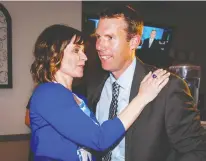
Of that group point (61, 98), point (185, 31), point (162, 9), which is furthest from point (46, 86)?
point (185, 31)

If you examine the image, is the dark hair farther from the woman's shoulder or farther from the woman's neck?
the woman's shoulder

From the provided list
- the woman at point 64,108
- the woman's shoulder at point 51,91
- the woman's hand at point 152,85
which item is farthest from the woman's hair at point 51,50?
the woman's hand at point 152,85

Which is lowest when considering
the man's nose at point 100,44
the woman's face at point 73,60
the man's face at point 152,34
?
the woman's face at point 73,60

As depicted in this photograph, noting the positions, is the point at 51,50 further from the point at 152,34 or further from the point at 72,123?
the point at 152,34

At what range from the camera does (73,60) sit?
160 cm

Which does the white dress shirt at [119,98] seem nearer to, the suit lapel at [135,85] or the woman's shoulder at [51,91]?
the suit lapel at [135,85]

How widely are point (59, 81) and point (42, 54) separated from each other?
0.18m

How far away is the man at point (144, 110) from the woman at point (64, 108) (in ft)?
0.26

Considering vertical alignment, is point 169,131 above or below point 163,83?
below

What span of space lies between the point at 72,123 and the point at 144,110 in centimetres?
40

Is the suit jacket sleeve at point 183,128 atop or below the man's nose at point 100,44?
below

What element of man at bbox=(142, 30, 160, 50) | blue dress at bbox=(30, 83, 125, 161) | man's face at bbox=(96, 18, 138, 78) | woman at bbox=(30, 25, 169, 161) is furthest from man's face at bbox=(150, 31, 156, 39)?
blue dress at bbox=(30, 83, 125, 161)

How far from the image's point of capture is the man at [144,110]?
1.39 meters

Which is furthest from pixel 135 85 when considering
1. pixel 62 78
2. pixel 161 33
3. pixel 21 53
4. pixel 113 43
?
pixel 161 33
